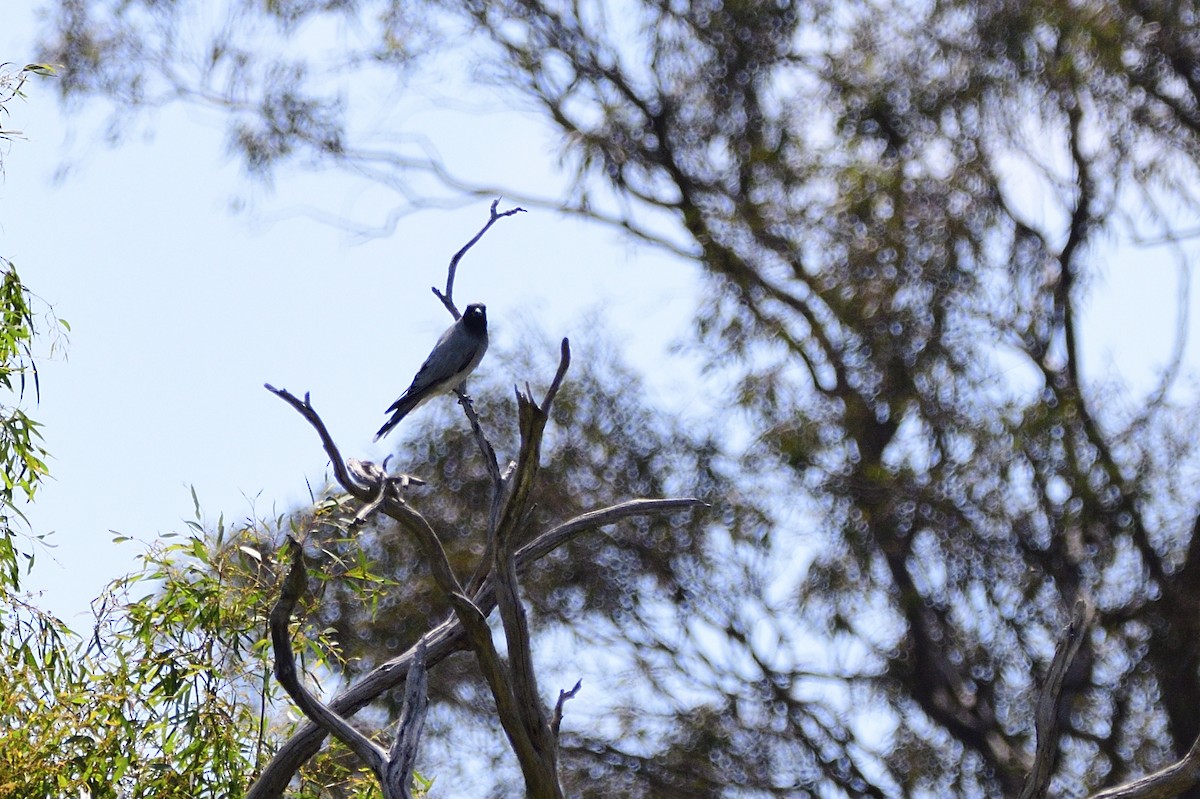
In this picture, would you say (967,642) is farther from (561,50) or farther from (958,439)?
(561,50)

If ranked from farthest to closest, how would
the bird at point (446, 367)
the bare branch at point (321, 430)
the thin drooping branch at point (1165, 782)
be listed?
the bird at point (446, 367)
the thin drooping branch at point (1165, 782)
the bare branch at point (321, 430)

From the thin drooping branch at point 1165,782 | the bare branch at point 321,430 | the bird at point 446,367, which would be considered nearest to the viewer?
the bare branch at point 321,430

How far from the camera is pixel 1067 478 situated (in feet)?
26.4

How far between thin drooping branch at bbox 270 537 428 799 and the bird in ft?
6.40

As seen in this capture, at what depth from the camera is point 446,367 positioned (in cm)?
530

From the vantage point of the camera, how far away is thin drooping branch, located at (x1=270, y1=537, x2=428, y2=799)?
3018mm

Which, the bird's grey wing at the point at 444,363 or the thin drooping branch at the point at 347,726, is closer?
the thin drooping branch at the point at 347,726

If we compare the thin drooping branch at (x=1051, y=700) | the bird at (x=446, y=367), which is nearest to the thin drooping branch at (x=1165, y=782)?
the thin drooping branch at (x=1051, y=700)

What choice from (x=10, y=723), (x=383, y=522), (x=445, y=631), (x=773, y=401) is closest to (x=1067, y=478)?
(x=773, y=401)

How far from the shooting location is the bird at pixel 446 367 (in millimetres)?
5250

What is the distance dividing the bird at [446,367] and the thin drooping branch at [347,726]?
1.95 metres

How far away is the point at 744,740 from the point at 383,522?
2304mm

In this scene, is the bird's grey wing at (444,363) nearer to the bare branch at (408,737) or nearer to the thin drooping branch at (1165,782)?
the bare branch at (408,737)

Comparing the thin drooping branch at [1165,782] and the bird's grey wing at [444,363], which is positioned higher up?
the bird's grey wing at [444,363]
